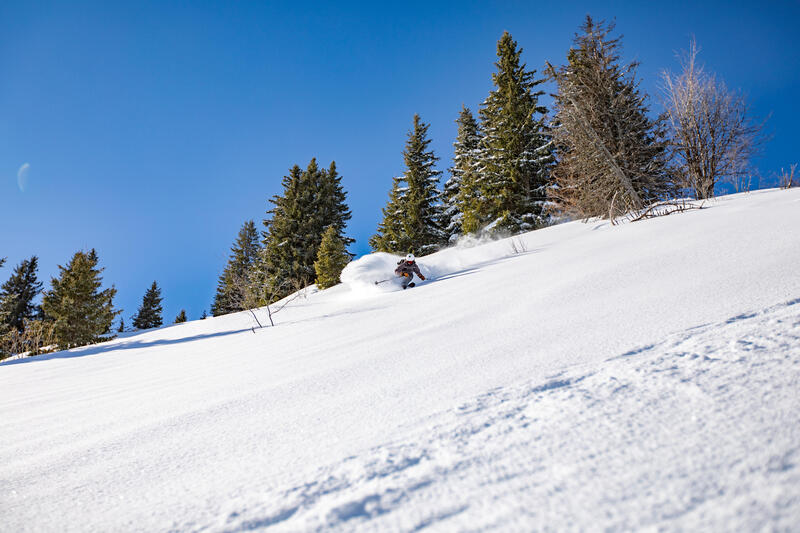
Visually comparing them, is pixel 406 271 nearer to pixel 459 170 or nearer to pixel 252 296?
pixel 252 296

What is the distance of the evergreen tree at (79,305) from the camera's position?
1519cm

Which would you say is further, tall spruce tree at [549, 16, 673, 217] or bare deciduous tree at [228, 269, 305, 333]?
tall spruce tree at [549, 16, 673, 217]

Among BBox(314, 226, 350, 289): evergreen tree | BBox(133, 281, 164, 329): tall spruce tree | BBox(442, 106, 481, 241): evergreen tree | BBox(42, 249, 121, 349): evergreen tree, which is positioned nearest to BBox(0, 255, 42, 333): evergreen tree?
BBox(133, 281, 164, 329): tall spruce tree

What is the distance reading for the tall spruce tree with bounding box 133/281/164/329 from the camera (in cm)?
3291

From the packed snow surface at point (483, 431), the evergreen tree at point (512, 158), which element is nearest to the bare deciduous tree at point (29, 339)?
the packed snow surface at point (483, 431)

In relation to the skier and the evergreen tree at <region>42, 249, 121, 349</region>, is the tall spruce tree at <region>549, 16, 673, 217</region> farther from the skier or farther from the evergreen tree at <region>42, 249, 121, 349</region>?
the evergreen tree at <region>42, 249, 121, 349</region>

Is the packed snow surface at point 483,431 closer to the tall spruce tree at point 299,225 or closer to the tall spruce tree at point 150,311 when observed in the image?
the tall spruce tree at point 299,225

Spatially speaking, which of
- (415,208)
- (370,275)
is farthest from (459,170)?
(370,275)

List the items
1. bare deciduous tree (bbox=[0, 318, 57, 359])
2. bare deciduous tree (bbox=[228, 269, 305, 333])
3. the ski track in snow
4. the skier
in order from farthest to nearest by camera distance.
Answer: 1. bare deciduous tree (bbox=[0, 318, 57, 359])
2. bare deciduous tree (bbox=[228, 269, 305, 333])
3. the skier
4. the ski track in snow

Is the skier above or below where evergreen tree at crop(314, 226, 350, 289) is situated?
below

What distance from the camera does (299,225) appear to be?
22781 mm

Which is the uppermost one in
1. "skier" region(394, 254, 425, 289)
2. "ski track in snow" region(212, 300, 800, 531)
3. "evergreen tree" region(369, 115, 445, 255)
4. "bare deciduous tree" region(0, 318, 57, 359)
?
"evergreen tree" region(369, 115, 445, 255)

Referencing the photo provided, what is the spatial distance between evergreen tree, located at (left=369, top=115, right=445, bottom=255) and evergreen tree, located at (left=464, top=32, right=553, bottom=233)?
11.2 feet

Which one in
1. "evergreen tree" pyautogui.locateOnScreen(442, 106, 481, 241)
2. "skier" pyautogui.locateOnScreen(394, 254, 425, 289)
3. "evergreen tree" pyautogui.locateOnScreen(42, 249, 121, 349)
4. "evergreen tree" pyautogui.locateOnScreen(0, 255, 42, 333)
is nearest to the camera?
"skier" pyautogui.locateOnScreen(394, 254, 425, 289)
